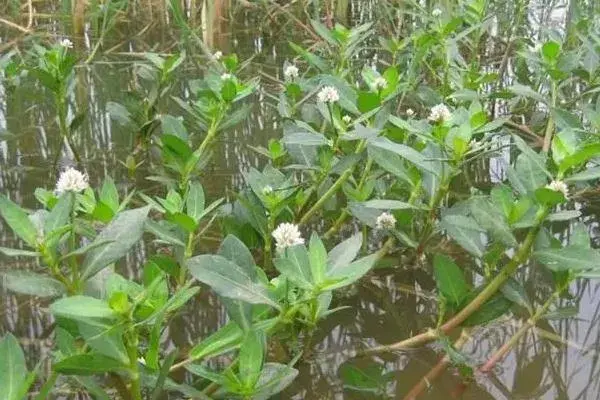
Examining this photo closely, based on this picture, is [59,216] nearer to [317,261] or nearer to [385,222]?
[317,261]

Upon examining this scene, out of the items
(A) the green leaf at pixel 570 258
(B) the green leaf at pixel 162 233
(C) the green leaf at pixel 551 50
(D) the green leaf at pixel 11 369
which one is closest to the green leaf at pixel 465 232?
(A) the green leaf at pixel 570 258

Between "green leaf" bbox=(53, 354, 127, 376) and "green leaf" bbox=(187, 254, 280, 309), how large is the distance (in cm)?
20

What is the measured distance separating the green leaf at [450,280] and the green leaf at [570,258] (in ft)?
0.59

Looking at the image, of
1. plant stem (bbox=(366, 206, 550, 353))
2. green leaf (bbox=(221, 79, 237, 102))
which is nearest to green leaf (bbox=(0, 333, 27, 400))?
plant stem (bbox=(366, 206, 550, 353))

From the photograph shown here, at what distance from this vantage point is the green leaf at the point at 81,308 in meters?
1.15

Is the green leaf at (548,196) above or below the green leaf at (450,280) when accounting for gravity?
above

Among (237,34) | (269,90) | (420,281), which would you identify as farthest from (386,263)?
(237,34)

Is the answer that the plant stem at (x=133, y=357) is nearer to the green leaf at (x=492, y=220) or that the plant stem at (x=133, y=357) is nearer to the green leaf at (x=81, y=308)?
the green leaf at (x=81, y=308)

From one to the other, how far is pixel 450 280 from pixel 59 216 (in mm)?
792

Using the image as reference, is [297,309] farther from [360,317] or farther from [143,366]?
[360,317]

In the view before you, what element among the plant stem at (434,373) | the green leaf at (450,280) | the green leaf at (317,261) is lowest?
the plant stem at (434,373)

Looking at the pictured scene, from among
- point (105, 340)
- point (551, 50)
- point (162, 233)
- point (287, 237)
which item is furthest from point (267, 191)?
point (551, 50)

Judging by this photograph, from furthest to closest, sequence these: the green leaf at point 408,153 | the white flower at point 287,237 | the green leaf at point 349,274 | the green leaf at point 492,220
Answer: the green leaf at point 408,153, the green leaf at point 492,220, the white flower at point 287,237, the green leaf at point 349,274

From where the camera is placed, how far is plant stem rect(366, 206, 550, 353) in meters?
1.58
